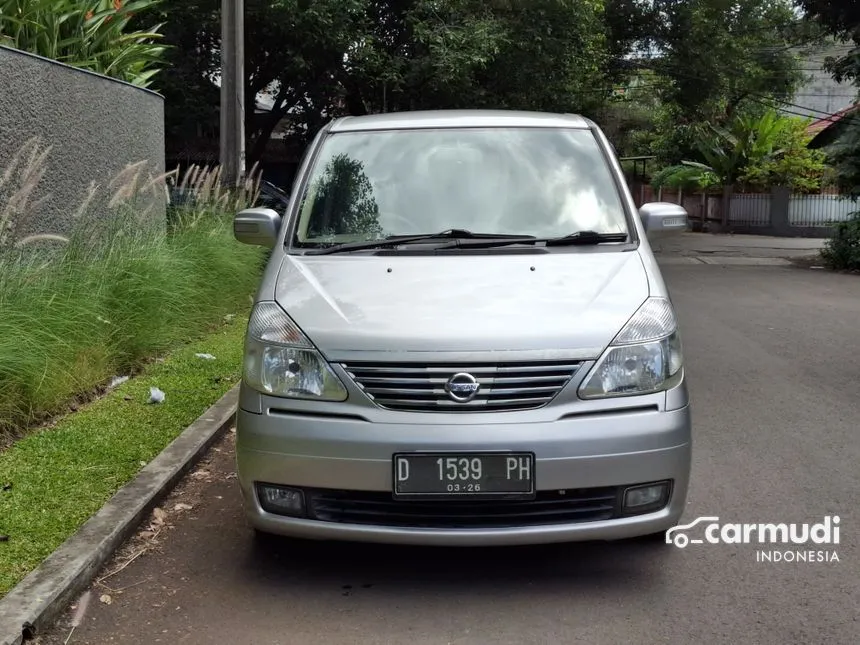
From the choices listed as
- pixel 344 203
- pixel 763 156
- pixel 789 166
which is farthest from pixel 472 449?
pixel 763 156

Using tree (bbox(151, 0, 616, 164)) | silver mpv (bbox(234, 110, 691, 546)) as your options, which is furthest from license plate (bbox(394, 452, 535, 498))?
tree (bbox(151, 0, 616, 164))

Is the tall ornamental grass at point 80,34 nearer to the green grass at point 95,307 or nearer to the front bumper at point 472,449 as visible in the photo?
the green grass at point 95,307

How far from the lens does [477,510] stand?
12.0 feet

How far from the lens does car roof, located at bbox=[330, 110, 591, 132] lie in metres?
5.11

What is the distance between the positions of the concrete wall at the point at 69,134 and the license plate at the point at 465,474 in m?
4.07

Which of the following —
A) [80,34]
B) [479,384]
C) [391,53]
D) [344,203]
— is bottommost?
[479,384]

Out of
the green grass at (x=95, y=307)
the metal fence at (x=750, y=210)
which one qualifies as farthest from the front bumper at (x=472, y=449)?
the metal fence at (x=750, y=210)

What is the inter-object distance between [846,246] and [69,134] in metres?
13.9

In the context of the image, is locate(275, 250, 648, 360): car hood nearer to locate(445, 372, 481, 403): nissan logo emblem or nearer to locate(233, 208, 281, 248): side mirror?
locate(445, 372, 481, 403): nissan logo emblem

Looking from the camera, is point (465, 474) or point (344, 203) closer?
point (465, 474)

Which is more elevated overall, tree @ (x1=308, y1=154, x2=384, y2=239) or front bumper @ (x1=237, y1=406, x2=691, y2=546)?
tree @ (x1=308, y1=154, x2=384, y2=239)

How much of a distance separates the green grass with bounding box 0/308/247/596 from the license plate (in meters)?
1.50

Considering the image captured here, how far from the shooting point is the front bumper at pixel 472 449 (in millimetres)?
3527

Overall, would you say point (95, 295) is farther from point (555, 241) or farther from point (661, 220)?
point (661, 220)
